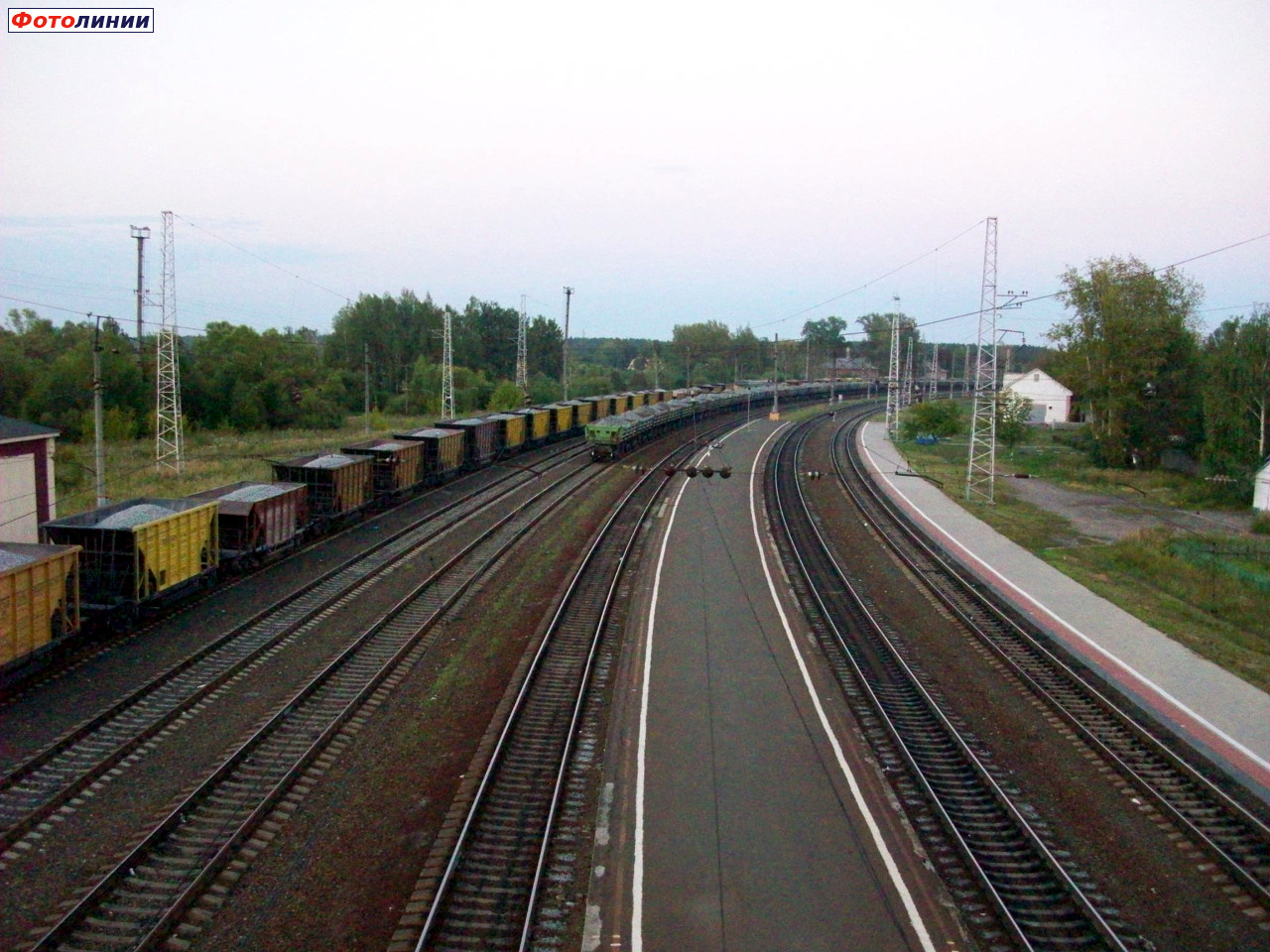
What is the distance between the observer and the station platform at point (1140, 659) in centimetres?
1286

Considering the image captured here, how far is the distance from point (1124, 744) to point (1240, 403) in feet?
120

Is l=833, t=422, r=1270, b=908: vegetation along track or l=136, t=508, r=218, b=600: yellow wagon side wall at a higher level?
l=136, t=508, r=218, b=600: yellow wagon side wall

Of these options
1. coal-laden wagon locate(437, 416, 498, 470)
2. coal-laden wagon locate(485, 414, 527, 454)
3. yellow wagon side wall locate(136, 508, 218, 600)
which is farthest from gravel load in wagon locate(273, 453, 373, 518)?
coal-laden wagon locate(485, 414, 527, 454)

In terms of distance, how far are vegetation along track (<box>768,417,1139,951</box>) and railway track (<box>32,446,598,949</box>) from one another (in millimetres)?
7466

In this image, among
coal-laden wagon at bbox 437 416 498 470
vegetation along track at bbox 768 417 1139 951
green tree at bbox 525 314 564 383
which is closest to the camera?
vegetation along track at bbox 768 417 1139 951

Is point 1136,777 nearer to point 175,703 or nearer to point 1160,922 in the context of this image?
point 1160,922

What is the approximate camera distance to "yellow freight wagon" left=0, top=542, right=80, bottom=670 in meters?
12.9

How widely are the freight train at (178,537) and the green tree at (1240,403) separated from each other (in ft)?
114

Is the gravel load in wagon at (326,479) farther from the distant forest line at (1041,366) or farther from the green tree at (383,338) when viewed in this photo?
the green tree at (383,338)

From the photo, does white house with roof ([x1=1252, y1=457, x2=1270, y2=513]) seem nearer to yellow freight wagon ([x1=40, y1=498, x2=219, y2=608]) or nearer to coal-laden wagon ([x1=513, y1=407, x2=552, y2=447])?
coal-laden wagon ([x1=513, y1=407, x2=552, y2=447])

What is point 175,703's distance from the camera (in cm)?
1321

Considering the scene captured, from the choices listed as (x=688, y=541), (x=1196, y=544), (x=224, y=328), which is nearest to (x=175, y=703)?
(x=688, y=541)

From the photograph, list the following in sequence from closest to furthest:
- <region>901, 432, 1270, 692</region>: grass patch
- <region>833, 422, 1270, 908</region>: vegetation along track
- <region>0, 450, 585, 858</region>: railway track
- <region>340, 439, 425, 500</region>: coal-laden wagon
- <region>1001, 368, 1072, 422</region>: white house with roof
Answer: <region>833, 422, 1270, 908</region>: vegetation along track < <region>0, 450, 585, 858</region>: railway track < <region>901, 432, 1270, 692</region>: grass patch < <region>340, 439, 425, 500</region>: coal-laden wagon < <region>1001, 368, 1072, 422</region>: white house with roof

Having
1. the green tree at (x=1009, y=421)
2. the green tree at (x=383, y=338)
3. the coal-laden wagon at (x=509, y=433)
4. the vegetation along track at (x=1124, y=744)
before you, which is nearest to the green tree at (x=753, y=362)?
the green tree at (x=383, y=338)
